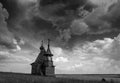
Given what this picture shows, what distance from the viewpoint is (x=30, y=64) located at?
4762 centimetres

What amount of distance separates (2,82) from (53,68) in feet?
102

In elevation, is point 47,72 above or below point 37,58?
below

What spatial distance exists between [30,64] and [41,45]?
23.1 ft

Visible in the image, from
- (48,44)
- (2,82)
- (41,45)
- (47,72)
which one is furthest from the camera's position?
(41,45)

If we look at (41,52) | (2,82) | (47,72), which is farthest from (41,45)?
(2,82)

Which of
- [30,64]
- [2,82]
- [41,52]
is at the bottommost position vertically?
[2,82]

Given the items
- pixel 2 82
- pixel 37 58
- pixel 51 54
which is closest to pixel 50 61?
pixel 51 54

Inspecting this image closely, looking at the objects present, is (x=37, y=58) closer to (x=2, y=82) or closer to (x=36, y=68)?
(x=36, y=68)

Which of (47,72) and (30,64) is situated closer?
(47,72)

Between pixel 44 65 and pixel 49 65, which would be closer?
pixel 49 65

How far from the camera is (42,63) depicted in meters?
44.9

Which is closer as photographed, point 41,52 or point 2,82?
point 2,82

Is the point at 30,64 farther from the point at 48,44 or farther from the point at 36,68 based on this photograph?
the point at 48,44

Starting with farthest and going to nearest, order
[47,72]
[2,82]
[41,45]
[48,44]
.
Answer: [41,45], [48,44], [47,72], [2,82]
